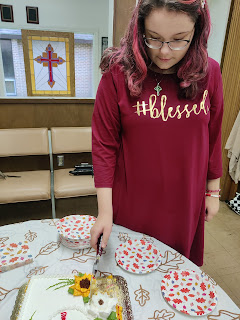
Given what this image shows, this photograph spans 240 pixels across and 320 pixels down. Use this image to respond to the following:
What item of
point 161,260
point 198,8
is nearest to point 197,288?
point 161,260

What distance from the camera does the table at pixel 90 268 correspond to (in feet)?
2.53

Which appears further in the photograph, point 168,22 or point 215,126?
point 215,126

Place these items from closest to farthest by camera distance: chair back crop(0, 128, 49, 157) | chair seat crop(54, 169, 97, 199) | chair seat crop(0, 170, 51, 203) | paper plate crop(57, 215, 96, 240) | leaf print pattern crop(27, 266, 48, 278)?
1. leaf print pattern crop(27, 266, 48, 278)
2. paper plate crop(57, 215, 96, 240)
3. chair seat crop(0, 170, 51, 203)
4. chair seat crop(54, 169, 97, 199)
5. chair back crop(0, 128, 49, 157)

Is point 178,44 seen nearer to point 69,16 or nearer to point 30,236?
point 30,236

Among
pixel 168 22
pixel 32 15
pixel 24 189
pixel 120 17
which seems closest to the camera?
pixel 168 22

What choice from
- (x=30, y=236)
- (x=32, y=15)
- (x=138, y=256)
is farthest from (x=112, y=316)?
(x=32, y=15)

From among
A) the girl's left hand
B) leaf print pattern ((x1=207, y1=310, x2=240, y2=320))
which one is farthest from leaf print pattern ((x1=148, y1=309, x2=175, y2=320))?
the girl's left hand

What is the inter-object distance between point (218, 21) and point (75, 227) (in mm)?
2628

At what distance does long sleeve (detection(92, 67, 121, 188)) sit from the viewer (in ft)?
2.90

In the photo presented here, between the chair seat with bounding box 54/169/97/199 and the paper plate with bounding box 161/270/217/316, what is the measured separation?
142 centimetres

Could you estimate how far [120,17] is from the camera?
242cm

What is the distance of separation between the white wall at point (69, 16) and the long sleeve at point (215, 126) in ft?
7.08

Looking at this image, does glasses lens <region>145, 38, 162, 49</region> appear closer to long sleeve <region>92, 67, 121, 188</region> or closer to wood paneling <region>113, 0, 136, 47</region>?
long sleeve <region>92, 67, 121, 188</region>

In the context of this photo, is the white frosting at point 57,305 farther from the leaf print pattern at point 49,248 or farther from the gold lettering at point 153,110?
the gold lettering at point 153,110
